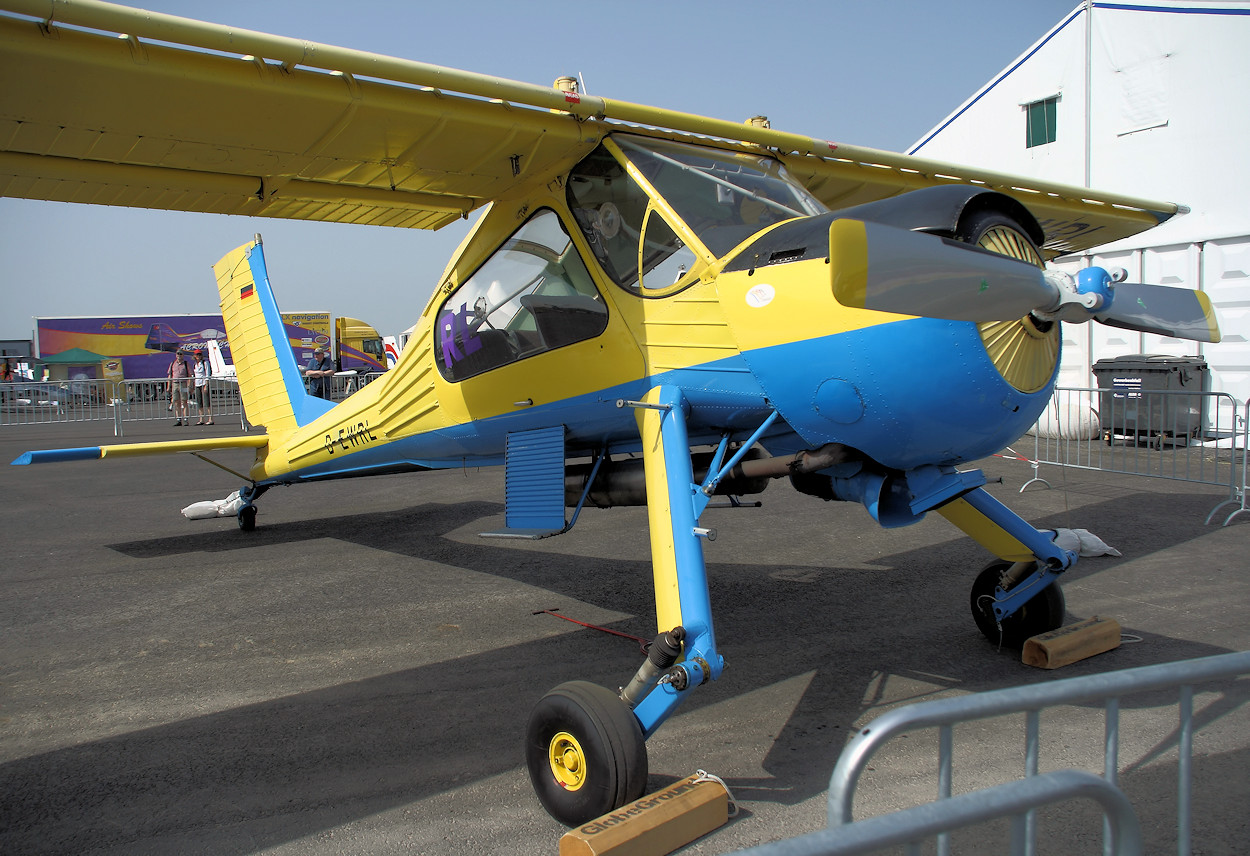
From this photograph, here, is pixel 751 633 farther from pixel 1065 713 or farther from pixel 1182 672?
pixel 1182 672

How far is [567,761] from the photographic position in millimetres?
2973

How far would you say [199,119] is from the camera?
11.8 feet

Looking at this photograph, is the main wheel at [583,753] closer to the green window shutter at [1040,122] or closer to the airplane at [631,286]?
the airplane at [631,286]

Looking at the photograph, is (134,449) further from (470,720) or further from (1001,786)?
(1001,786)

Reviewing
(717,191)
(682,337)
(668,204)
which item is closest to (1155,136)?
(717,191)

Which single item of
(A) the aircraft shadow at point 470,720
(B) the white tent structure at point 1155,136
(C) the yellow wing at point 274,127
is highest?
(B) the white tent structure at point 1155,136

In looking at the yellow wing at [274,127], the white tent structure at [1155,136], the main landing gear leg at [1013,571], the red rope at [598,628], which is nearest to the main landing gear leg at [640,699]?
the red rope at [598,628]

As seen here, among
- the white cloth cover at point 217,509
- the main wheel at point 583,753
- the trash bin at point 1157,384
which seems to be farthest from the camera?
the trash bin at point 1157,384

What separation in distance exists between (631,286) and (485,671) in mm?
2234

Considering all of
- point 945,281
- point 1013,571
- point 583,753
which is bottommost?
point 583,753

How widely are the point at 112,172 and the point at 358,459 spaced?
2.79 meters

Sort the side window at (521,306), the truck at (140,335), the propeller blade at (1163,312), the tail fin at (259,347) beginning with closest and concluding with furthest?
1. the propeller blade at (1163,312)
2. the side window at (521,306)
3. the tail fin at (259,347)
4. the truck at (140,335)

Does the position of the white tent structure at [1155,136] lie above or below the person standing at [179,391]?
above

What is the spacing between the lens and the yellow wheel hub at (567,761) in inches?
115
